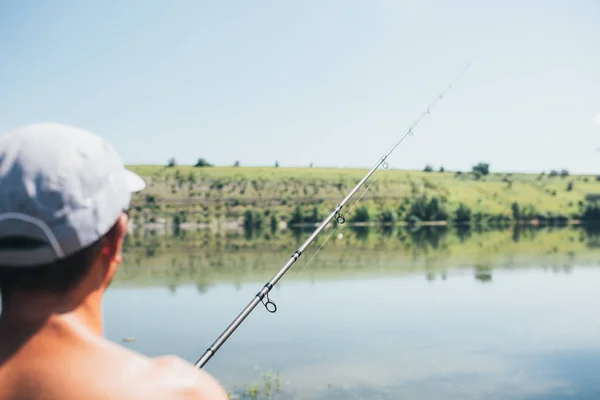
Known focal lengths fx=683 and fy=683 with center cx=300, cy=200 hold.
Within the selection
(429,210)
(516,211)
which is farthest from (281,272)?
(516,211)

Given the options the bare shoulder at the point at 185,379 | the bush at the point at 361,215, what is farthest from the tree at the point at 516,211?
the bare shoulder at the point at 185,379

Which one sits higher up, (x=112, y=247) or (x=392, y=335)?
(x=112, y=247)

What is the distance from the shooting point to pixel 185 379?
1210mm

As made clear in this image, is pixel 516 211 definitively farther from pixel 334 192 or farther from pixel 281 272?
pixel 281 272

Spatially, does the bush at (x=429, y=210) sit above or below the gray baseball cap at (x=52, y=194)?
below

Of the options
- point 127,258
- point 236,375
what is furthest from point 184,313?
point 127,258

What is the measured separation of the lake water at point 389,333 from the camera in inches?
620

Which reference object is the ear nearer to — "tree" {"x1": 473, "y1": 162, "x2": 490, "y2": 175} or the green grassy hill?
the green grassy hill

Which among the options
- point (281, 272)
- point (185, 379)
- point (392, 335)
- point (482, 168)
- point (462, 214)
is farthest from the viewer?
point (482, 168)

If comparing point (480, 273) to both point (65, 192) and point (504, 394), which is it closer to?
point (504, 394)

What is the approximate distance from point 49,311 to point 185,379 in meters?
0.28

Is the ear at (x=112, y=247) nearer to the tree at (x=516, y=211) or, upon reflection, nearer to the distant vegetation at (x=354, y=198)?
the distant vegetation at (x=354, y=198)

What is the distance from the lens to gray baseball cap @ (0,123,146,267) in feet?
4.01

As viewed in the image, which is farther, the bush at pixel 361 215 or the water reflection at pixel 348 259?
the bush at pixel 361 215
